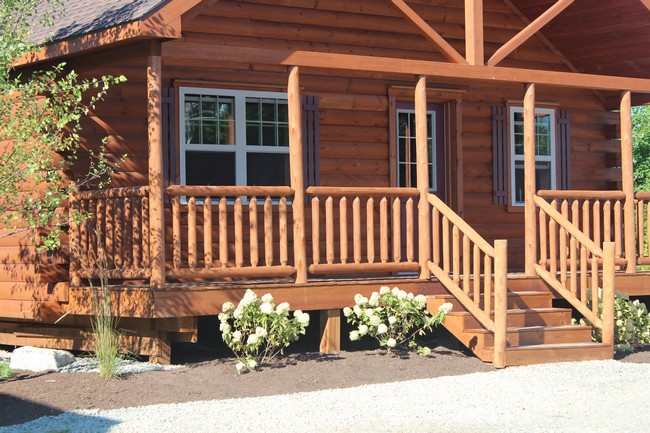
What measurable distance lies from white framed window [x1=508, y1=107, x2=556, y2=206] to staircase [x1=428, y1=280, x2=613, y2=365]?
352cm

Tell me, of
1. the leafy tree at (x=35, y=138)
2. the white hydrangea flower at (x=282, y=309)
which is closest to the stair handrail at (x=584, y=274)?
the white hydrangea flower at (x=282, y=309)

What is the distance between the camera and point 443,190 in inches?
583

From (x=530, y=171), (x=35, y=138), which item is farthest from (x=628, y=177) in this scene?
(x=35, y=138)

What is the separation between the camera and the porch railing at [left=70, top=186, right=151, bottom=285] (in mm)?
10648

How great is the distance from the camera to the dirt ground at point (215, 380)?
9148 millimetres

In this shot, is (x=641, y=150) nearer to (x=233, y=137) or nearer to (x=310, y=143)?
(x=310, y=143)

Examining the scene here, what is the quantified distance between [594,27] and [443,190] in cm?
310

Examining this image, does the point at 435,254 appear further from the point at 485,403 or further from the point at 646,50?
the point at 646,50

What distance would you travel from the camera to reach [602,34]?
14844 mm

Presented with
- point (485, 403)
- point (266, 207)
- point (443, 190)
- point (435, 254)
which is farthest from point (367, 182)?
point (485, 403)

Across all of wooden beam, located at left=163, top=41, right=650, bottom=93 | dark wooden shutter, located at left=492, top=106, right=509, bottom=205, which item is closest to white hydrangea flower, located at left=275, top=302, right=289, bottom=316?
wooden beam, located at left=163, top=41, right=650, bottom=93

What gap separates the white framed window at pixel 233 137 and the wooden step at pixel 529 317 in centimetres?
330

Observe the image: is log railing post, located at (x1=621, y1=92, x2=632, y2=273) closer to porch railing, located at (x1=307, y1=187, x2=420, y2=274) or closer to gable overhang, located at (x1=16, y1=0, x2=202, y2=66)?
porch railing, located at (x1=307, y1=187, x2=420, y2=274)

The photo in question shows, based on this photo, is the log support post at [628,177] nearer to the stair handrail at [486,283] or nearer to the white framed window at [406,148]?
the white framed window at [406,148]
